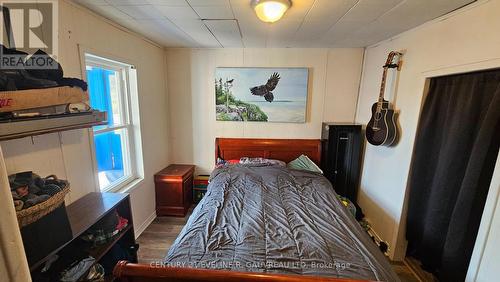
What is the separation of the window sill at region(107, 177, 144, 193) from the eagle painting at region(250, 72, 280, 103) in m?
1.89

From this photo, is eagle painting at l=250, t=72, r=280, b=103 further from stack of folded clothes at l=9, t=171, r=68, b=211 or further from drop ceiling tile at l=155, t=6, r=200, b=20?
stack of folded clothes at l=9, t=171, r=68, b=211

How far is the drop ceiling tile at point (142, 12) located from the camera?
170 cm

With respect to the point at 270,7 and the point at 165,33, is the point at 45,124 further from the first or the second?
the point at 165,33

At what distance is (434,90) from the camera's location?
1.89 m

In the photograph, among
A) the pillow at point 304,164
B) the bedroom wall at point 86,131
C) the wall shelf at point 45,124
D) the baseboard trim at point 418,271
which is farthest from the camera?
the pillow at point 304,164

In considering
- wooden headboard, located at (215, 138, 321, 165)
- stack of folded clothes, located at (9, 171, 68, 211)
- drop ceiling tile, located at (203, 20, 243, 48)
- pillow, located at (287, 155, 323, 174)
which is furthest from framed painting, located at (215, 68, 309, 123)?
stack of folded clothes, located at (9, 171, 68, 211)

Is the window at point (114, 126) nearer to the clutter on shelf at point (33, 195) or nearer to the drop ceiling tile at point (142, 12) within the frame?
the drop ceiling tile at point (142, 12)

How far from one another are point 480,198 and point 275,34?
2.20 m

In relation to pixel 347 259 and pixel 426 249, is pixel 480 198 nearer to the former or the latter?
pixel 426 249

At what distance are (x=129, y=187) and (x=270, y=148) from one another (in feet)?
6.10

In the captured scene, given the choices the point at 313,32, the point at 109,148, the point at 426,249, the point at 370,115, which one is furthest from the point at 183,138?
the point at 426,249

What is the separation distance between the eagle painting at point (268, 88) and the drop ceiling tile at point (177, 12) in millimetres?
1390

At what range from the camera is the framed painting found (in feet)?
10.2

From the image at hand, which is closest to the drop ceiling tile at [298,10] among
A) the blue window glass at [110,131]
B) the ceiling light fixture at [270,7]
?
the ceiling light fixture at [270,7]
